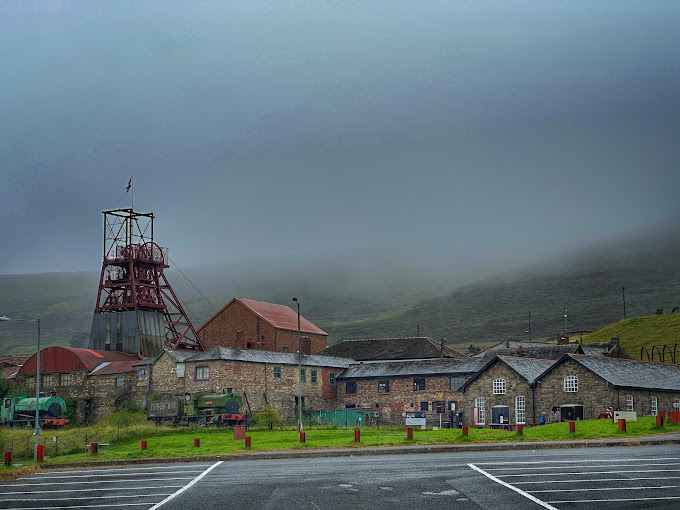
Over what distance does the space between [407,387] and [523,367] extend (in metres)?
16.2

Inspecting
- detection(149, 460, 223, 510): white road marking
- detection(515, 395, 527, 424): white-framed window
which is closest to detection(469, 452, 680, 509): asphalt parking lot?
detection(149, 460, 223, 510): white road marking

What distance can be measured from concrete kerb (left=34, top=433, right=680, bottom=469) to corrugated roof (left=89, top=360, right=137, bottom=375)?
3680cm

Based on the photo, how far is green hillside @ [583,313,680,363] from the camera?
364ft

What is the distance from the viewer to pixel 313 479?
33.4 m

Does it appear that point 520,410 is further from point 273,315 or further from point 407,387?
point 273,315

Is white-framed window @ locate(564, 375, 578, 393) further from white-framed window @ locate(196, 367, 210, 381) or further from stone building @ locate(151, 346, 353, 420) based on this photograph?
white-framed window @ locate(196, 367, 210, 381)

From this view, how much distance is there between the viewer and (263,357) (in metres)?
85.5

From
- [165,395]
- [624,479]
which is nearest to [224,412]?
[165,395]

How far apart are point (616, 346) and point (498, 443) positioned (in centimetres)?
5083

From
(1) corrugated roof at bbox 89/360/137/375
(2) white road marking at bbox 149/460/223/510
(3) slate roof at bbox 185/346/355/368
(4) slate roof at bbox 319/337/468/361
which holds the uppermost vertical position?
(4) slate roof at bbox 319/337/468/361

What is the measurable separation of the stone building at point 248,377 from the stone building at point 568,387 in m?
18.6

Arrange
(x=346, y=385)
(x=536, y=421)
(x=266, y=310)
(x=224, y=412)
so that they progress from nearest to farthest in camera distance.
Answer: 1. (x=536, y=421)
2. (x=224, y=412)
3. (x=346, y=385)
4. (x=266, y=310)

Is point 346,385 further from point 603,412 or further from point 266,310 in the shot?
point 603,412

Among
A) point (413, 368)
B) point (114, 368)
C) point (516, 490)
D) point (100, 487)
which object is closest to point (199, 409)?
point (114, 368)
